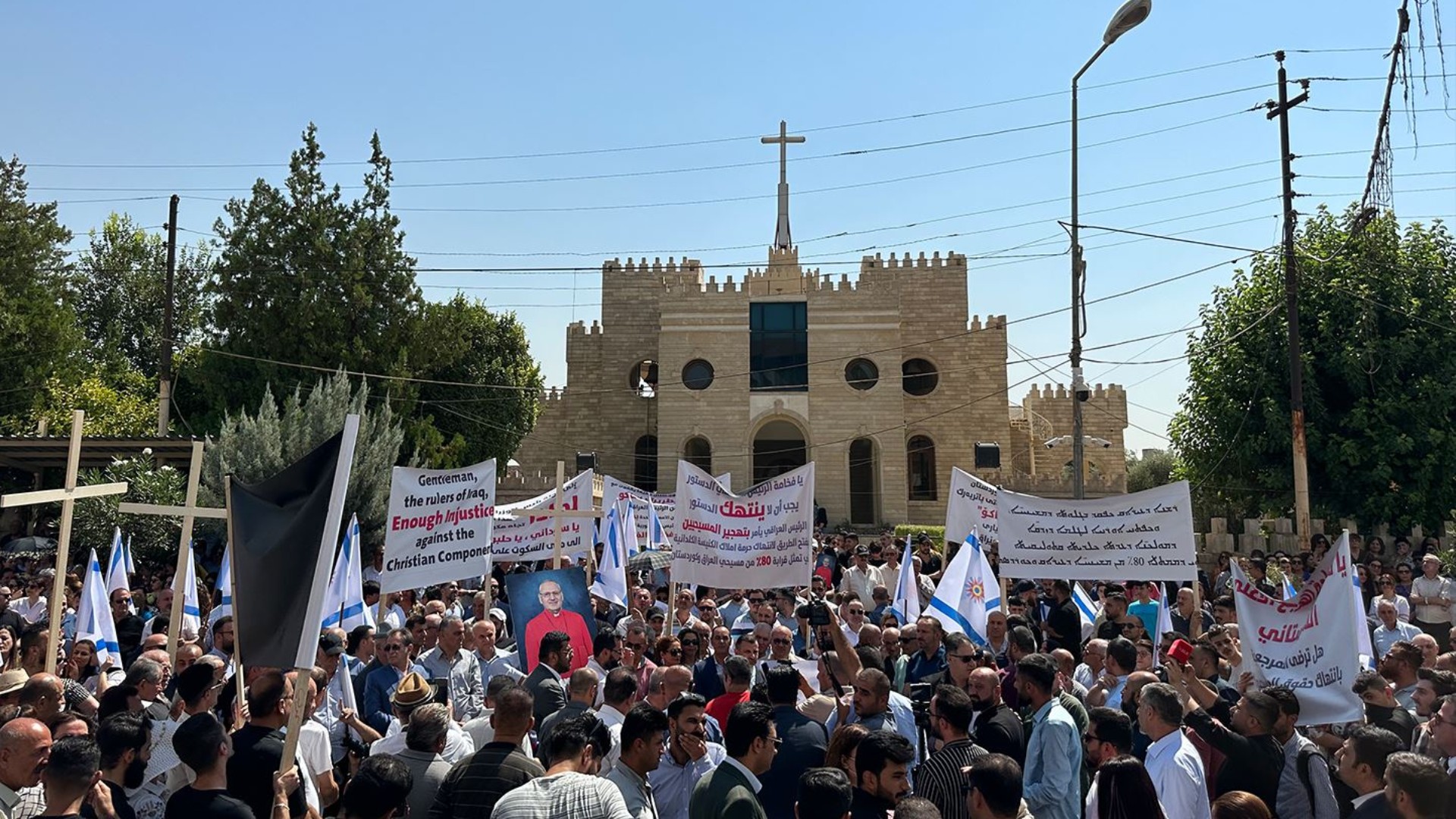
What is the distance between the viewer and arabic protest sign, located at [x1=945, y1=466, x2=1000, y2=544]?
1341cm

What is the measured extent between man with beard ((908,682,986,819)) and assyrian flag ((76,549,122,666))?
247 inches

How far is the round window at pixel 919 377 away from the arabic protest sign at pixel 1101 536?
30.3 meters

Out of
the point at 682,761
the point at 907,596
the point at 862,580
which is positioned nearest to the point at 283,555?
the point at 682,761

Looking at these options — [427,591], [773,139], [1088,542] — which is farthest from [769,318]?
[1088,542]

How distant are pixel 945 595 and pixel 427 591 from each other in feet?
26.8

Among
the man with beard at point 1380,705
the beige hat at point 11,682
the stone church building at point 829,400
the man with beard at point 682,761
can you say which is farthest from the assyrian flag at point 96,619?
the stone church building at point 829,400

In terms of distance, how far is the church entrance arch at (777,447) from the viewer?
3975 cm

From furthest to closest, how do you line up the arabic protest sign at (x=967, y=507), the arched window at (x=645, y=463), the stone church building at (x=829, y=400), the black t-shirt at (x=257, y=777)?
the arched window at (x=645, y=463)
the stone church building at (x=829, y=400)
the arabic protest sign at (x=967, y=507)
the black t-shirt at (x=257, y=777)

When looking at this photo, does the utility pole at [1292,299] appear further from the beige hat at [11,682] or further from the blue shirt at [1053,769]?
the beige hat at [11,682]

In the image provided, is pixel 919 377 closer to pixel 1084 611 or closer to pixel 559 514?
pixel 1084 611

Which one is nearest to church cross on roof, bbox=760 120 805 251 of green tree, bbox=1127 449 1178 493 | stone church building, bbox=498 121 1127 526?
stone church building, bbox=498 121 1127 526

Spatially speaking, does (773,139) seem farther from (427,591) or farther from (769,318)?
(427,591)

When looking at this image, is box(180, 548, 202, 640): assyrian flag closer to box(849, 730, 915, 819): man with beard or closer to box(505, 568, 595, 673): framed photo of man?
box(505, 568, 595, 673): framed photo of man

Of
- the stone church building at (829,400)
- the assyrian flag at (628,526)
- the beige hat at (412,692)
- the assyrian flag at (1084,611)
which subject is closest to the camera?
the beige hat at (412,692)
